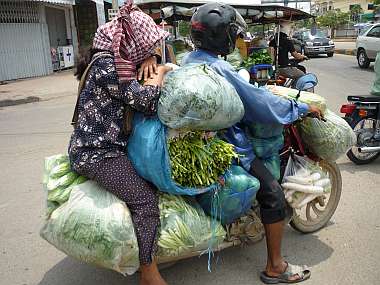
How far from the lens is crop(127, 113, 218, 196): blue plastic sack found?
2.34 metres

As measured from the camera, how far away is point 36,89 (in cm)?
1323

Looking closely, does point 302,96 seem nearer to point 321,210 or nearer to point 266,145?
point 266,145

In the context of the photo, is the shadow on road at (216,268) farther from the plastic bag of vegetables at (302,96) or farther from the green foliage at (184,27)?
the green foliage at (184,27)

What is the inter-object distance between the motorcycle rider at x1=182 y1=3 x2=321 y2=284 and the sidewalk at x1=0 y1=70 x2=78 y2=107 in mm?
9681

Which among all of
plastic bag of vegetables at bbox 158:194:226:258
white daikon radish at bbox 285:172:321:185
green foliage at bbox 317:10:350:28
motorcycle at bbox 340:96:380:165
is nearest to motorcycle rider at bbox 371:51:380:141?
motorcycle at bbox 340:96:380:165

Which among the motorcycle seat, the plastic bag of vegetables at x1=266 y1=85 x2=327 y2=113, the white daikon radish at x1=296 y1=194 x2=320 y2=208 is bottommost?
the white daikon radish at x1=296 y1=194 x2=320 y2=208

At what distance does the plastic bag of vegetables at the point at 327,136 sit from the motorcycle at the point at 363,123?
195 cm

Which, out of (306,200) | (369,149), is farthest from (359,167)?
(306,200)

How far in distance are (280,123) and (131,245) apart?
1.14m

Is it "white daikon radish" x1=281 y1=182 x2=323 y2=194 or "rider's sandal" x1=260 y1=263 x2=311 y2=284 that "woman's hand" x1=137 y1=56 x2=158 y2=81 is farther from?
"rider's sandal" x1=260 y1=263 x2=311 y2=284

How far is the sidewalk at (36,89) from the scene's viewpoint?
11.6 metres

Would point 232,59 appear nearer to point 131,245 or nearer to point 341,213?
point 341,213

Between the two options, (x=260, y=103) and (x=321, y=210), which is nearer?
(x=260, y=103)

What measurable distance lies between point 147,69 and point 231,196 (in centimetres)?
88
